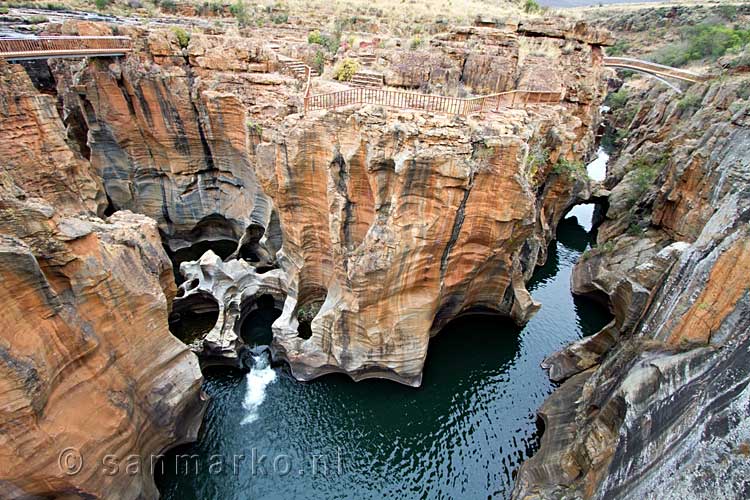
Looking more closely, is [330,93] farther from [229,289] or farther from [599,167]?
[599,167]

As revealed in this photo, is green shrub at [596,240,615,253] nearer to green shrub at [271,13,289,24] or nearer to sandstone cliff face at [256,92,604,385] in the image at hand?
sandstone cliff face at [256,92,604,385]

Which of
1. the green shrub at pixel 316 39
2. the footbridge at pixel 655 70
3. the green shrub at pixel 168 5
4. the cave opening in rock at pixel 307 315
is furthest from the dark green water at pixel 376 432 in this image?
the green shrub at pixel 168 5

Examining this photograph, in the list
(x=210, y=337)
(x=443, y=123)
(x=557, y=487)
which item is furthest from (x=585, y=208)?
(x=210, y=337)

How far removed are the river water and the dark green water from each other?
0.04m

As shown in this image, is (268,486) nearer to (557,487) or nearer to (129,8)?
(557,487)

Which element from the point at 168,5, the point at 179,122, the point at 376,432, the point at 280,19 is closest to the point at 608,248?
the point at 376,432

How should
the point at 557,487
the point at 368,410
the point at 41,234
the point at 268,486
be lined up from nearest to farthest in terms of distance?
the point at 41,234, the point at 557,487, the point at 268,486, the point at 368,410

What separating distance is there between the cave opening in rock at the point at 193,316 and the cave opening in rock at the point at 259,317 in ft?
4.66

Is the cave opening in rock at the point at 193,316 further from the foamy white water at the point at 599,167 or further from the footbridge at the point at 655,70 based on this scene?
the footbridge at the point at 655,70

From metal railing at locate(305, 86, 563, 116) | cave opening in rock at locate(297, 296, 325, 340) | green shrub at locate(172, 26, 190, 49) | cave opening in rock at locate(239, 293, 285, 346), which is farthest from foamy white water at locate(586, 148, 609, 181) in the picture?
green shrub at locate(172, 26, 190, 49)

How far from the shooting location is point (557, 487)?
11461 millimetres

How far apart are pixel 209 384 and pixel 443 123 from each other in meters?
13.7

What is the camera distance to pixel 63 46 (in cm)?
2133

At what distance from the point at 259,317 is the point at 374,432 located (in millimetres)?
8710
